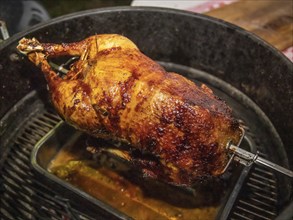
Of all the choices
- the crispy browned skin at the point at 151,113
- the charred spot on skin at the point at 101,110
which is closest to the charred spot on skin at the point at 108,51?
the crispy browned skin at the point at 151,113

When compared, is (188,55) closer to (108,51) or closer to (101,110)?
(108,51)

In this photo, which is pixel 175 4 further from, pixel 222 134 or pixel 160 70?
pixel 222 134

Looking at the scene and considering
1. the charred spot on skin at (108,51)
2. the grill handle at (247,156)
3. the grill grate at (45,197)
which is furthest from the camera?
the grill grate at (45,197)

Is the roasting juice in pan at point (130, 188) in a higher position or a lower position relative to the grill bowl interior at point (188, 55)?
lower

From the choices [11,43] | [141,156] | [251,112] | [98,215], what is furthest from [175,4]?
[98,215]

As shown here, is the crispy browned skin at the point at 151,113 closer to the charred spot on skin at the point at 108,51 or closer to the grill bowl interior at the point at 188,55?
the charred spot on skin at the point at 108,51

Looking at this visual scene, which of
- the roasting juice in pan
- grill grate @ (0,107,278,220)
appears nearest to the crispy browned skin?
the roasting juice in pan

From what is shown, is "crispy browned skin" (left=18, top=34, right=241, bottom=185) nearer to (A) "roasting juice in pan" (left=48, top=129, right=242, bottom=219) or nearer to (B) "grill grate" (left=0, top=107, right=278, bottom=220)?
(A) "roasting juice in pan" (left=48, top=129, right=242, bottom=219)
